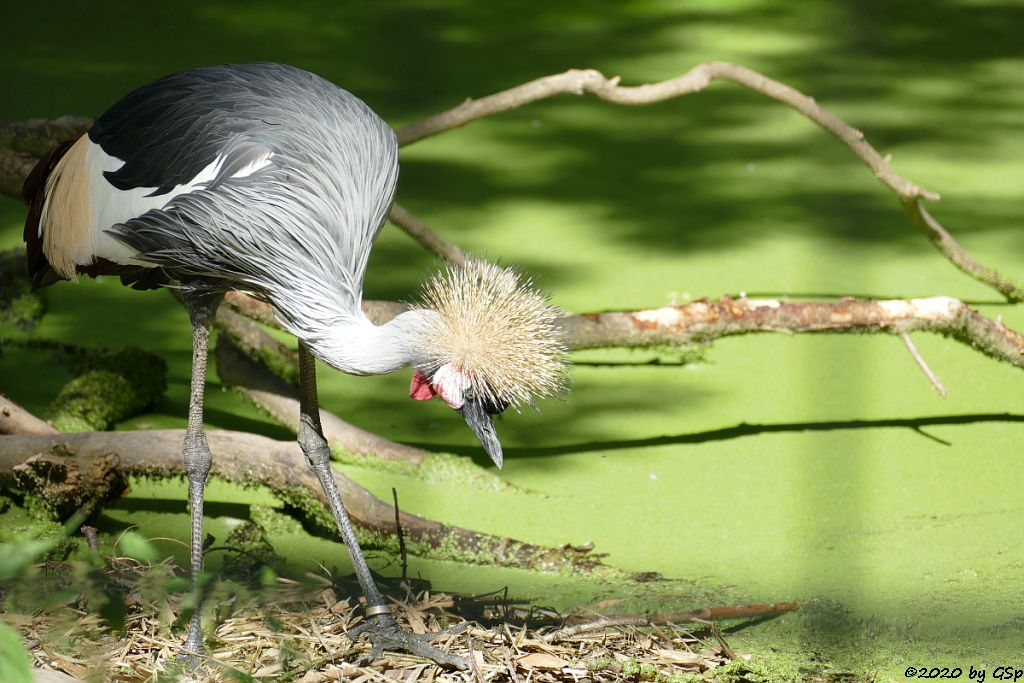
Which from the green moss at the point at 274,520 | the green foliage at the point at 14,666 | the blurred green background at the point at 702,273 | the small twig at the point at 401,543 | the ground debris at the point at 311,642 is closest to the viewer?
the green foliage at the point at 14,666

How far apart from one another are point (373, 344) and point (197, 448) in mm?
580

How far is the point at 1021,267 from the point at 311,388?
268cm

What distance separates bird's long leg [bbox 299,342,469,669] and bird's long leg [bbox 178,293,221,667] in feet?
0.61

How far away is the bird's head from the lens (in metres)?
2.23

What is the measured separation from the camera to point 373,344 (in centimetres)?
226

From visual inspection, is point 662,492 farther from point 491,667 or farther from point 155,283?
point 155,283

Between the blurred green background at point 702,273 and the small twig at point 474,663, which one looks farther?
the blurred green background at point 702,273

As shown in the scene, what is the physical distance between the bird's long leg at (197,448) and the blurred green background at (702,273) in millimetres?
462

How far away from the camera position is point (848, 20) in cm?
736

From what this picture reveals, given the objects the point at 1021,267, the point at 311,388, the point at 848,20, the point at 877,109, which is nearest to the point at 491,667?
the point at 311,388

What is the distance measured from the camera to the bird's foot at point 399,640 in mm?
2477

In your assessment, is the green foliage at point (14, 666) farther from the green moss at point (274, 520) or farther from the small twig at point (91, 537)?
the green moss at point (274, 520)

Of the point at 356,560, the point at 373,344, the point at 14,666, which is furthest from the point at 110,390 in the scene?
the point at 14,666

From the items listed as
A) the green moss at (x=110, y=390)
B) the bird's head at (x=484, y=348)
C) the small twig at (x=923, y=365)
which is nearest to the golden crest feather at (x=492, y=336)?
the bird's head at (x=484, y=348)
